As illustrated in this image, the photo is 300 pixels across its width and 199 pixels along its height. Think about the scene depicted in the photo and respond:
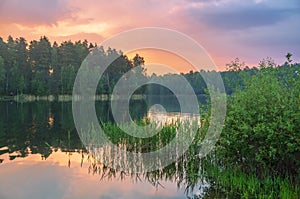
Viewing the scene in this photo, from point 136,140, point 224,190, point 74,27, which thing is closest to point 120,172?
point 136,140

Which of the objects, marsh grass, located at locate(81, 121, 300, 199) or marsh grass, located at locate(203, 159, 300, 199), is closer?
marsh grass, located at locate(203, 159, 300, 199)

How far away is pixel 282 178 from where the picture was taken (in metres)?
8.70

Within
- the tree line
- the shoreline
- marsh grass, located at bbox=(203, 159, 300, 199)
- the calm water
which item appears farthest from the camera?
the tree line

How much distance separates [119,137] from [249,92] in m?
6.72

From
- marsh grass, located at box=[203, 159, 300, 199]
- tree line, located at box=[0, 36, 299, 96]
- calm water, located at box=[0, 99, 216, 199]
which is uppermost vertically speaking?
tree line, located at box=[0, 36, 299, 96]

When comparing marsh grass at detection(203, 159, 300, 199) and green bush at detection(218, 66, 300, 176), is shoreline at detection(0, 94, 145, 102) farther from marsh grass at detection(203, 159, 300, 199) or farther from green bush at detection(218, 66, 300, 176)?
green bush at detection(218, 66, 300, 176)

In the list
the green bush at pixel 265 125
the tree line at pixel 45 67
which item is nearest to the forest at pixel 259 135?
the green bush at pixel 265 125

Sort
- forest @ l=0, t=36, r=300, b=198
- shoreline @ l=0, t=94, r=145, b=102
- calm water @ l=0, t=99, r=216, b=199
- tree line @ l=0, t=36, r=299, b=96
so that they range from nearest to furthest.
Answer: forest @ l=0, t=36, r=300, b=198 < calm water @ l=0, t=99, r=216, b=199 < shoreline @ l=0, t=94, r=145, b=102 < tree line @ l=0, t=36, r=299, b=96

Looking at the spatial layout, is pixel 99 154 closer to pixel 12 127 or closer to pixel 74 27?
pixel 12 127

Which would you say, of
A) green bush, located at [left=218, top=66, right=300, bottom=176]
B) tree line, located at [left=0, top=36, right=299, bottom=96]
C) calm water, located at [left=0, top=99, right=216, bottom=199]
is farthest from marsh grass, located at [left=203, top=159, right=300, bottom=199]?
tree line, located at [left=0, top=36, right=299, bottom=96]

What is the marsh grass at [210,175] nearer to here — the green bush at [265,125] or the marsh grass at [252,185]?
the marsh grass at [252,185]

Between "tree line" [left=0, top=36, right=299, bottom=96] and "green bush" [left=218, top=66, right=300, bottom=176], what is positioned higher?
"tree line" [left=0, top=36, right=299, bottom=96]

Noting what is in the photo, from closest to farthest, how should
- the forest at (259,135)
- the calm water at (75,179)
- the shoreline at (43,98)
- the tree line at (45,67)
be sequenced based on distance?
the forest at (259,135)
the calm water at (75,179)
the shoreline at (43,98)
the tree line at (45,67)

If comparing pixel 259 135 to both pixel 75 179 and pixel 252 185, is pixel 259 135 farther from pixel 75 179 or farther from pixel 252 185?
pixel 75 179
